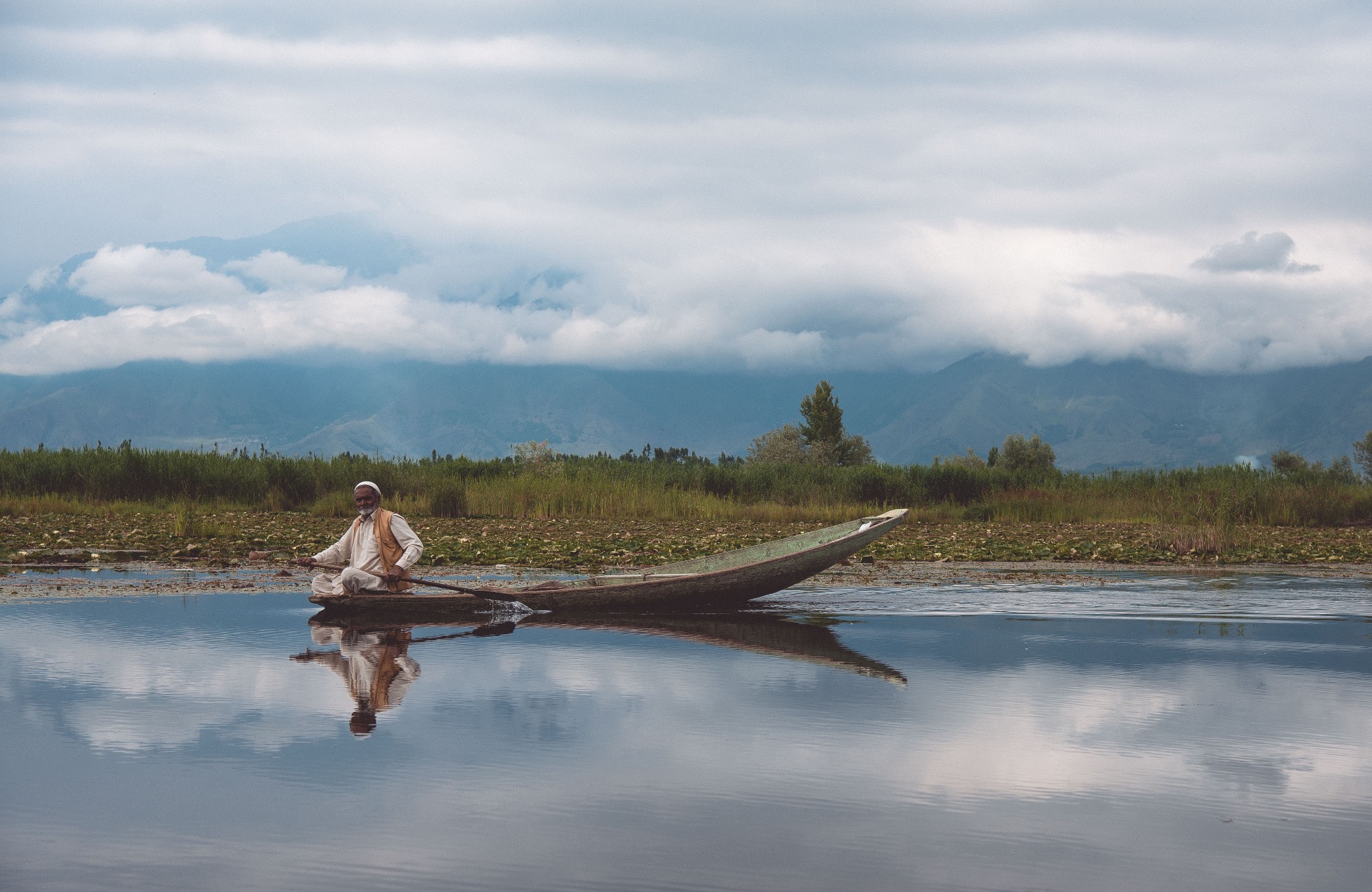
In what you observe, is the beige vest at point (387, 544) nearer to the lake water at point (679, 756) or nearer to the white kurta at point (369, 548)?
the white kurta at point (369, 548)

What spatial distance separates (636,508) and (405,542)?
16.6 meters

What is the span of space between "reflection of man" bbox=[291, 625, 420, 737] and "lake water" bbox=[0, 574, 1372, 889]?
1.9 inches

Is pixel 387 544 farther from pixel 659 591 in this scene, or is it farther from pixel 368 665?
pixel 659 591

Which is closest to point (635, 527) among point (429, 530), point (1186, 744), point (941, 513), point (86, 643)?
point (429, 530)

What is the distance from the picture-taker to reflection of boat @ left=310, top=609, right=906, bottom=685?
1141cm

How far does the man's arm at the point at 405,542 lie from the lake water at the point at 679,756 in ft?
2.17

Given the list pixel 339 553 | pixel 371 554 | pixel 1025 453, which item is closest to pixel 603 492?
pixel 339 553

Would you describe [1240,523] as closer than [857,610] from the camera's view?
No

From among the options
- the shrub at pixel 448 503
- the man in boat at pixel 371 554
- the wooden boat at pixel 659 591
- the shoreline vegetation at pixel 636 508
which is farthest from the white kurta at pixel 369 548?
the shrub at pixel 448 503

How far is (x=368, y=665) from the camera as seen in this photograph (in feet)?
34.3

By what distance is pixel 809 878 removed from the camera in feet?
17.8

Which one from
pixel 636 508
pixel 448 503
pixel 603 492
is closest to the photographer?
pixel 448 503

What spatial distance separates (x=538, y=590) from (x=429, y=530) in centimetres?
1140

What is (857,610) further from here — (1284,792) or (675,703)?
(1284,792)
